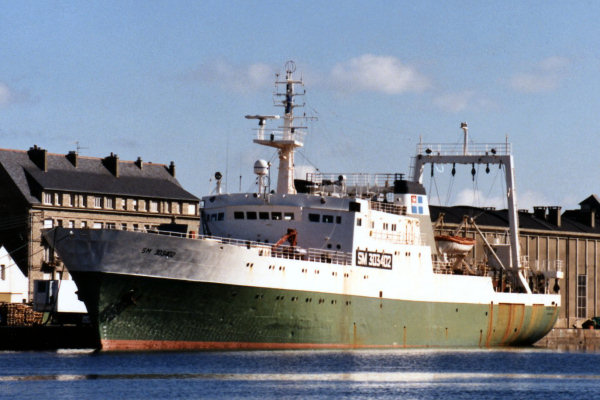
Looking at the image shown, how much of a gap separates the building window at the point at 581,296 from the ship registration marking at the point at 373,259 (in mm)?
56709

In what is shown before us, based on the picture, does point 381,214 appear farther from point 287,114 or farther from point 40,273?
point 40,273

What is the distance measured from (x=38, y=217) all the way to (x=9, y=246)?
10.8 ft

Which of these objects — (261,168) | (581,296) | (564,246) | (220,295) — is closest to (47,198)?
(564,246)

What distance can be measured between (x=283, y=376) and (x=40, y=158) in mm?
64672

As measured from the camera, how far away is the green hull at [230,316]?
58844mm

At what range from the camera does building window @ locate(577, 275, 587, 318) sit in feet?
399

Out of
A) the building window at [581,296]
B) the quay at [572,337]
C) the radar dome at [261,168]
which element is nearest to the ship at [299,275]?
the radar dome at [261,168]

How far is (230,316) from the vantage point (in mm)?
60750

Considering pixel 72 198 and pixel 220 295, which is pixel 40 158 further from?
pixel 220 295

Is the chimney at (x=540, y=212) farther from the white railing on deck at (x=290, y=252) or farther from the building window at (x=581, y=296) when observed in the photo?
the white railing on deck at (x=290, y=252)

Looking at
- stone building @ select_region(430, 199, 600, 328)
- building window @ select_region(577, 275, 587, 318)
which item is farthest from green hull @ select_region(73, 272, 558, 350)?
building window @ select_region(577, 275, 587, 318)

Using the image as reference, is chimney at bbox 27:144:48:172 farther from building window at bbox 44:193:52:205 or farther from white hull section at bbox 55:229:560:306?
white hull section at bbox 55:229:560:306

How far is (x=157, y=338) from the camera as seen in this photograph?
59.7m

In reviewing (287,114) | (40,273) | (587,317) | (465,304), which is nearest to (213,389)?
(287,114)
